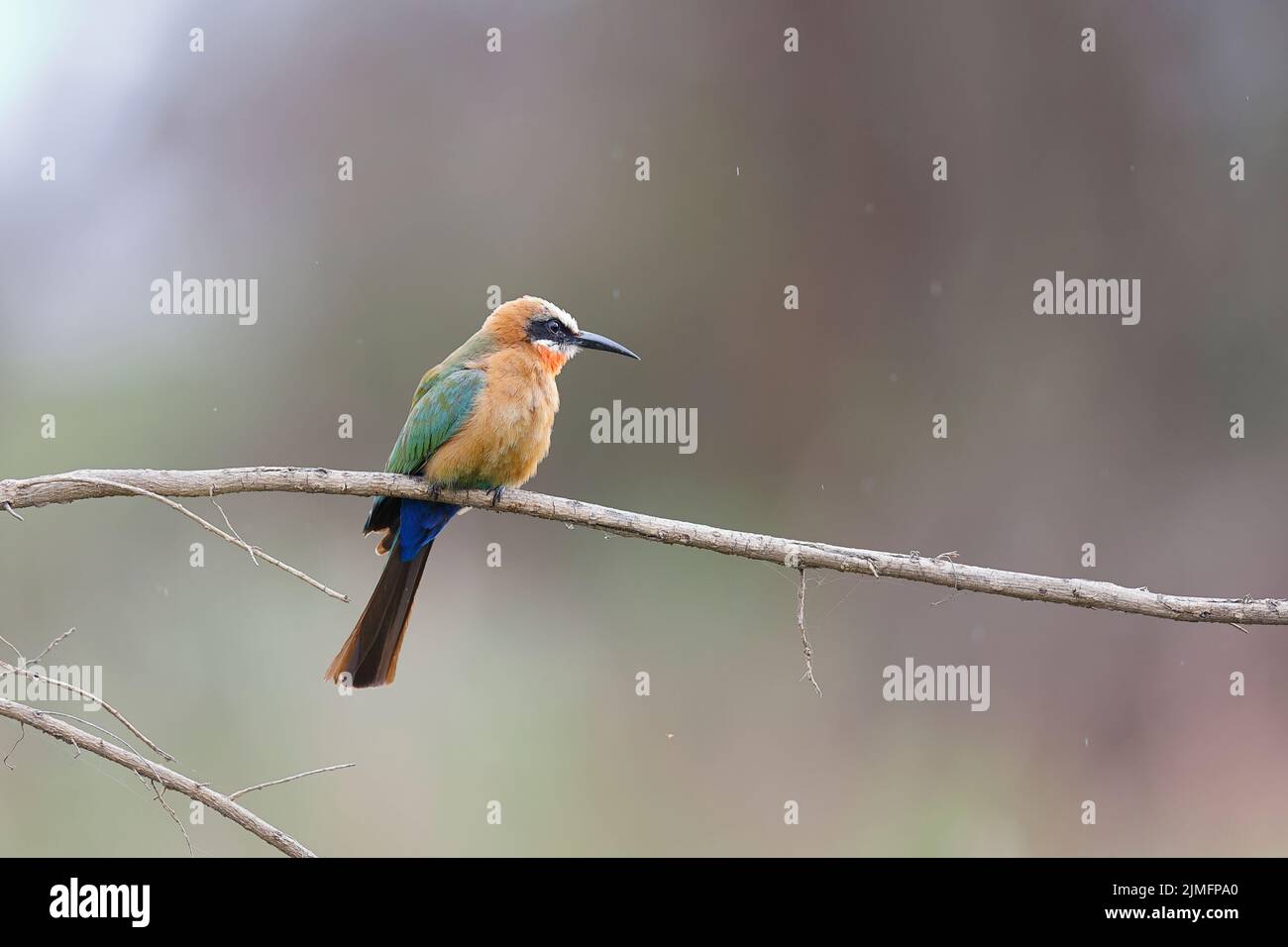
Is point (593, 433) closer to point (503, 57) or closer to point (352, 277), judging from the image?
point (352, 277)

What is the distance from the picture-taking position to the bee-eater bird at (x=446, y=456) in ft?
13.5

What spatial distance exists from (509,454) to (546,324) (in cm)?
69

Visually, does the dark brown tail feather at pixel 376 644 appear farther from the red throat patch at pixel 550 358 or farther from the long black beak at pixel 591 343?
the long black beak at pixel 591 343

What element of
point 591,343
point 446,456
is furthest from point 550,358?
point 446,456

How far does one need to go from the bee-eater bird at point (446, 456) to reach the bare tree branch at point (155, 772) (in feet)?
4.41

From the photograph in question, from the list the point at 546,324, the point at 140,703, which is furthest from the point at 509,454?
the point at 140,703

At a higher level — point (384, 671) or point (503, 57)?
point (503, 57)

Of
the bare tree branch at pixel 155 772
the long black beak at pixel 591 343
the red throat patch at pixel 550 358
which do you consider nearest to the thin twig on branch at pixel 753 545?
the bare tree branch at pixel 155 772

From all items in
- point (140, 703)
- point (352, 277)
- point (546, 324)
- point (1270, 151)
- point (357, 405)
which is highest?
point (1270, 151)

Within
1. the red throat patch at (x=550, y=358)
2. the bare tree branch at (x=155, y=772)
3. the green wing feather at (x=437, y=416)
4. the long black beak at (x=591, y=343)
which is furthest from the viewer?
the long black beak at (x=591, y=343)

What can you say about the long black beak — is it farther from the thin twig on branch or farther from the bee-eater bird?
the thin twig on branch

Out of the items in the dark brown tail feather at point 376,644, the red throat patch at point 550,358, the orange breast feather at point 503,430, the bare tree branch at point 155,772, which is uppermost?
the red throat patch at point 550,358

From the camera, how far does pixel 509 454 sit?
4.19m

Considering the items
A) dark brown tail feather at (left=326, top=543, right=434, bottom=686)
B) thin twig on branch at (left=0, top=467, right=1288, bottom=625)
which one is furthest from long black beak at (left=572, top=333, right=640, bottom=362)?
thin twig on branch at (left=0, top=467, right=1288, bottom=625)
